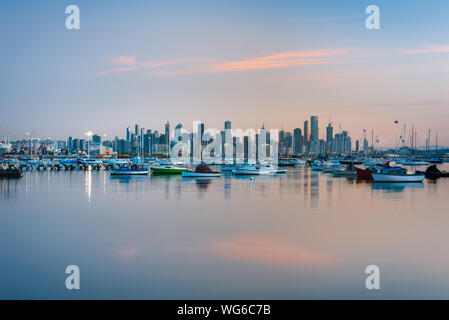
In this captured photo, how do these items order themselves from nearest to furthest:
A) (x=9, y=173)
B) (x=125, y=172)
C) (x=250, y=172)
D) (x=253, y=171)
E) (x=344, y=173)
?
(x=9, y=173) < (x=125, y=172) < (x=344, y=173) < (x=253, y=171) < (x=250, y=172)

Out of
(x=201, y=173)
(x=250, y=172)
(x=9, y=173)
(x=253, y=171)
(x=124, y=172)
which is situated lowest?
(x=250, y=172)

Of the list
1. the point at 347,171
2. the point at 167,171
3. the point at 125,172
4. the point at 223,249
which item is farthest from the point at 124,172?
the point at 223,249

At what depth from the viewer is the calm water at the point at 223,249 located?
1697 centimetres

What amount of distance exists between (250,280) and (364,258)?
7569 mm

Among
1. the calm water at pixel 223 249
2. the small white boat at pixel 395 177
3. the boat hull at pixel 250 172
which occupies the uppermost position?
the small white boat at pixel 395 177

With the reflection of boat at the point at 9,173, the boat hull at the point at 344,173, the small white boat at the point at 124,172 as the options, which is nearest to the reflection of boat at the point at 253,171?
the boat hull at the point at 344,173

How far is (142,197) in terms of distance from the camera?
50938 mm

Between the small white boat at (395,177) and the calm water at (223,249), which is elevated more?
the small white boat at (395,177)

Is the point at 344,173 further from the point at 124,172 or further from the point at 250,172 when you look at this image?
the point at 124,172

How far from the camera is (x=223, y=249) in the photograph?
23906 millimetres

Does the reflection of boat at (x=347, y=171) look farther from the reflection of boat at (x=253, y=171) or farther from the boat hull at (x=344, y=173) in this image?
the reflection of boat at (x=253, y=171)

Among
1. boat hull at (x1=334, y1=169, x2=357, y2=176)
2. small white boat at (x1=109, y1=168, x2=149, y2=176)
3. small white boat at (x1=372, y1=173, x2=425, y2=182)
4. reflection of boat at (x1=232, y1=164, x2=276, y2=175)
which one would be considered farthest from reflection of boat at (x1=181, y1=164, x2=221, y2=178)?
small white boat at (x1=372, y1=173, x2=425, y2=182)
